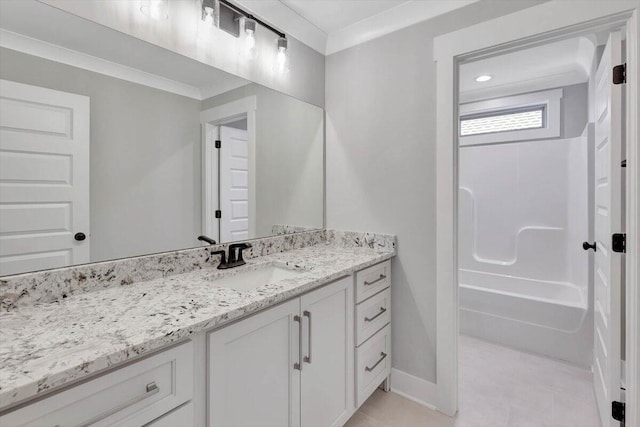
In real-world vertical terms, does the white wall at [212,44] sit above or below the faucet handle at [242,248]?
above

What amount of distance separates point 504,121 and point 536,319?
202 cm

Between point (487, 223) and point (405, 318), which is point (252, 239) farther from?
point (487, 223)

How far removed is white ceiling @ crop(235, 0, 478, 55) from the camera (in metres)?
1.78

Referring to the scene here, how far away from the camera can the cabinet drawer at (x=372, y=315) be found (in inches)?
64.6

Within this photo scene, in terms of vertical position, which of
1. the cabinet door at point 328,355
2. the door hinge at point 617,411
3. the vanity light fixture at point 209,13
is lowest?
the door hinge at point 617,411

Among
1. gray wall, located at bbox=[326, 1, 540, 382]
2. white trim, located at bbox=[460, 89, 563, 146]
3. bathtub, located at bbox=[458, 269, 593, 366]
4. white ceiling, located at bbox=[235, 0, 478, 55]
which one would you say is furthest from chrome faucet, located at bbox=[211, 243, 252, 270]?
white trim, located at bbox=[460, 89, 563, 146]

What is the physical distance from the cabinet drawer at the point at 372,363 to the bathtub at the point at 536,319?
117cm

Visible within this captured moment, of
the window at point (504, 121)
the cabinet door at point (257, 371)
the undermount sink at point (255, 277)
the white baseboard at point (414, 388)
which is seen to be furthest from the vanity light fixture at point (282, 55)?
the window at point (504, 121)

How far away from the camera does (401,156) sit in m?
1.92

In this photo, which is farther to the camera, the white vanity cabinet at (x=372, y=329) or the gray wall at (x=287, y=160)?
the gray wall at (x=287, y=160)

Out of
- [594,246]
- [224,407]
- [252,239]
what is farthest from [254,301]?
[594,246]

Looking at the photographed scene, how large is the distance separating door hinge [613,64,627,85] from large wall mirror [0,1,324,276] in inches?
67.3

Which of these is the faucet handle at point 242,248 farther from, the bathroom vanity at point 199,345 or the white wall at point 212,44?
the white wall at point 212,44

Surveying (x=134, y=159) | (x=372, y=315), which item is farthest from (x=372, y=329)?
(x=134, y=159)
